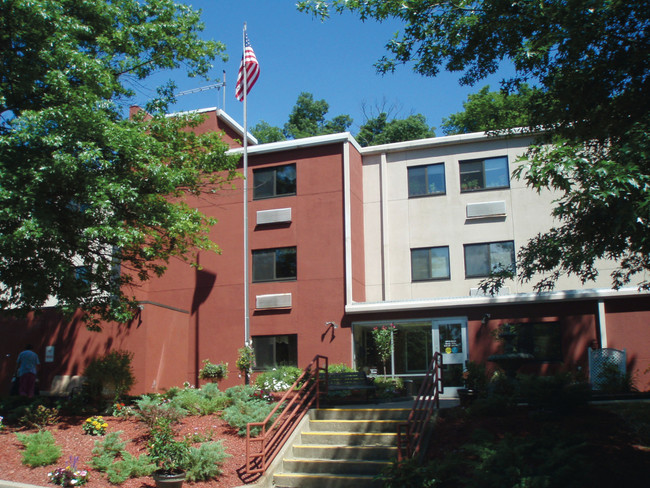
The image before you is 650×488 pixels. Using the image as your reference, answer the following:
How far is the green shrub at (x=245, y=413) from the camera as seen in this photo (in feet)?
42.1

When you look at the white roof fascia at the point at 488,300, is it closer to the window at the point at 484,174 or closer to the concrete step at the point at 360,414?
the window at the point at 484,174

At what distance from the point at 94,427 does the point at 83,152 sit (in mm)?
5752

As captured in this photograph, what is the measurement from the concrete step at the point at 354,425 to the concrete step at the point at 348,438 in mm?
268

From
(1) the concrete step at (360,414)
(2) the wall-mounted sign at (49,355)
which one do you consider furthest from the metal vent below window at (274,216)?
(1) the concrete step at (360,414)

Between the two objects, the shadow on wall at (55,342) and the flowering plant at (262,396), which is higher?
the shadow on wall at (55,342)

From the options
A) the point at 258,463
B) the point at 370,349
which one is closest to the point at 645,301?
the point at 370,349

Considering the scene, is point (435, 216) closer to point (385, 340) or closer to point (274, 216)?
point (385, 340)

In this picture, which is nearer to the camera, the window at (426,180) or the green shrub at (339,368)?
the green shrub at (339,368)

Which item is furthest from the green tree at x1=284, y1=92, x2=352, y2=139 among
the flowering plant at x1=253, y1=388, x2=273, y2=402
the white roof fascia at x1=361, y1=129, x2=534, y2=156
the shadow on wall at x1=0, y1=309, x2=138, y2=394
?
the flowering plant at x1=253, y1=388, x2=273, y2=402

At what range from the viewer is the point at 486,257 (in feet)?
71.9

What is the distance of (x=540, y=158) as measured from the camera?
8.04 m

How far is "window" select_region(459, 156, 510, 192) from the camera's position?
22266 millimetres

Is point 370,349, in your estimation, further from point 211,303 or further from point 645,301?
point 645,301

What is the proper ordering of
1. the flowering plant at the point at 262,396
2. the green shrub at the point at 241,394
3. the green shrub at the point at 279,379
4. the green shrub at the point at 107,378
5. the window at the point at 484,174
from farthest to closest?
the window at the point at 484,174, the green shrub at the point at 279,379, the green shrub at the point at 107,378, the flowering plant at the point at 262,396, the green shrub at the point at 241,394
